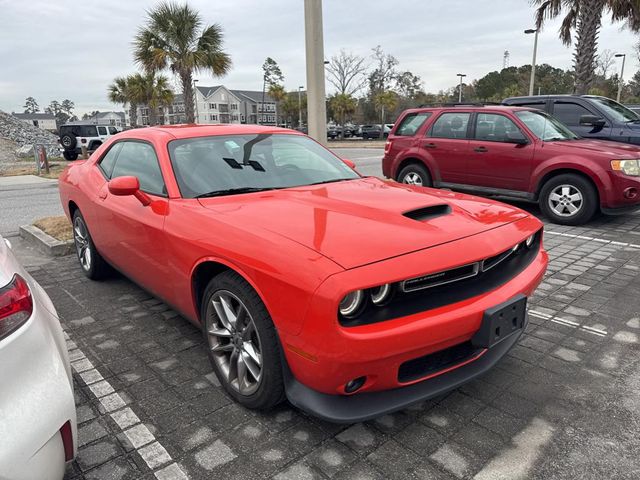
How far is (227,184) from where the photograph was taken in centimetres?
317

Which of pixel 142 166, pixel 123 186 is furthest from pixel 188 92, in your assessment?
pixel 123 186

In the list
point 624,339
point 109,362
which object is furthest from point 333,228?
point 624,339

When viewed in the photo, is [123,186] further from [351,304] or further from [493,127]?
[493,127]

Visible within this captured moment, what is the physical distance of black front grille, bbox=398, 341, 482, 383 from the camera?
220cm

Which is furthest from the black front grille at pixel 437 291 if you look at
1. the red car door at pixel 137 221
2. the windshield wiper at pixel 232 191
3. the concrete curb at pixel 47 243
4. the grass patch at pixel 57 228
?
the grass patch at pixel 57 228

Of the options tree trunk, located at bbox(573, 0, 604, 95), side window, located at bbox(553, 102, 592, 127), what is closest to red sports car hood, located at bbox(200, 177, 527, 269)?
side window, located at bbox(553, 102, 592, 127)

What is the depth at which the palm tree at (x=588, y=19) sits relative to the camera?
15.3 metres

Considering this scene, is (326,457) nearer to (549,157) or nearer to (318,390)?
(318,390)

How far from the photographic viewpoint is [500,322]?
229 centimetres

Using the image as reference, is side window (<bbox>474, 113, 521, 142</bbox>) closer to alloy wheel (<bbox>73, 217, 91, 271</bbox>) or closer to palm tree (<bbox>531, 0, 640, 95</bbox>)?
alloy wheel (<bbox>73, 217, 91, 271</bbox>)

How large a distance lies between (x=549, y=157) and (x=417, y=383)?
18.8ft

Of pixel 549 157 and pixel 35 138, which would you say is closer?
pixel 549 157

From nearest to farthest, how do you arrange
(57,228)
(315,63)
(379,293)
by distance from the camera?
1. (379,293)
2. (57,228)
3. (315,63)

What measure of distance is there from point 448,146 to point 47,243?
19.9 ft
